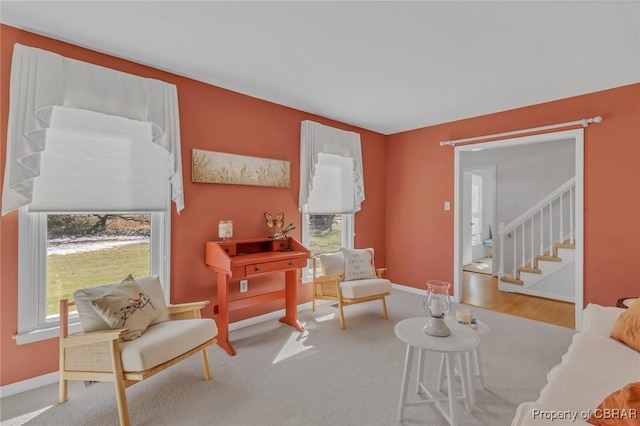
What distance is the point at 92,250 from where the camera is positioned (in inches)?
97.7

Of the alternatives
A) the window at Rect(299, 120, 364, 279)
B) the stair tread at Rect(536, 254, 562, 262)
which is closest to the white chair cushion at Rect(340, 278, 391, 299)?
the window at Rect(299, 120, 364, 279)

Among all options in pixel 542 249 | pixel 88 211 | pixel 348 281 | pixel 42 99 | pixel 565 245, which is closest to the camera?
pixel 42 99

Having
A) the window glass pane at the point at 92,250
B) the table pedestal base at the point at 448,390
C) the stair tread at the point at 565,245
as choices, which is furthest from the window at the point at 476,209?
the window glass pane at the point at 92,250

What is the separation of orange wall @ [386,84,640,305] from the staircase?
4.50 feet

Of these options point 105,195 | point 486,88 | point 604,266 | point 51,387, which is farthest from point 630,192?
point 51,387

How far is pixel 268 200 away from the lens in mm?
3523

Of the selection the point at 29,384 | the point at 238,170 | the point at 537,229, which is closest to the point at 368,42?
the point at 238,170

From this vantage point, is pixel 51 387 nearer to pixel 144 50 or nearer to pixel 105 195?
pixel 105 195

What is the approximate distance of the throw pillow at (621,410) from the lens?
1006 mm

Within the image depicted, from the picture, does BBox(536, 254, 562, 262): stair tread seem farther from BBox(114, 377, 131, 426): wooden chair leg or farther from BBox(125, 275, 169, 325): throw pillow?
BBox(114, 377, 131, 426): wooden chair leg

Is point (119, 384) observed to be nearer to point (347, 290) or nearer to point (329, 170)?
point (347, 290)

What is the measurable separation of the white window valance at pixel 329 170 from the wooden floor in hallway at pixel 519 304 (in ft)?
7.31

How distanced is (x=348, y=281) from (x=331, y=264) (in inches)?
11.2

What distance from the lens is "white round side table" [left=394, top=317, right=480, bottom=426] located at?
1.66 m
